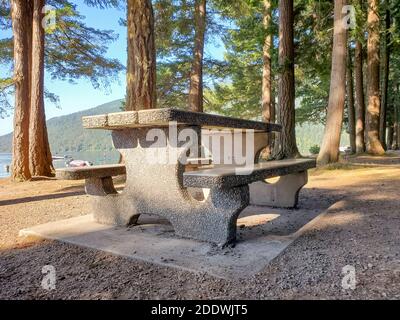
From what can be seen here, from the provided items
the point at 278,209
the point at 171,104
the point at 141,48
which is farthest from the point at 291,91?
the point at 171,104

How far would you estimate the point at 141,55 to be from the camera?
641 centimetres

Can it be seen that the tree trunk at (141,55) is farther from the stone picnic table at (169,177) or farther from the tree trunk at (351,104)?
the tree trunk at (351,104)

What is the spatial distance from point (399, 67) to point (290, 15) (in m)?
14.9

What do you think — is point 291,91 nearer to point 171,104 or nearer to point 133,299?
point 133,299

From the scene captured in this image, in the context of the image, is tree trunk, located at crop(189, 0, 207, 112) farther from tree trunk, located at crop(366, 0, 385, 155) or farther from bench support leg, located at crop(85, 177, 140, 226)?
bench support leg, located at crop(85, 177, 140, 226)

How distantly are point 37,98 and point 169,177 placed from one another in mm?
7998

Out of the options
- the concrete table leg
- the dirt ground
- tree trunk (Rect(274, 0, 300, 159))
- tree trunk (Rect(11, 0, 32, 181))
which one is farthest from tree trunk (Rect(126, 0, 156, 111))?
tree trunk (Rect(11, 0, 32, 181))

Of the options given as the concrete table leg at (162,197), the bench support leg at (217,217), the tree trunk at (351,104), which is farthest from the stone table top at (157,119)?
the tree trunk at (351,104)

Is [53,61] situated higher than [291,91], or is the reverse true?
[53,61]

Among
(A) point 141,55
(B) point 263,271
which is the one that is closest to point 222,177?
(B) point 263,271

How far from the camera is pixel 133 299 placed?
1909 millimetres

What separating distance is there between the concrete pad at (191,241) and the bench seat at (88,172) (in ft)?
2.04
